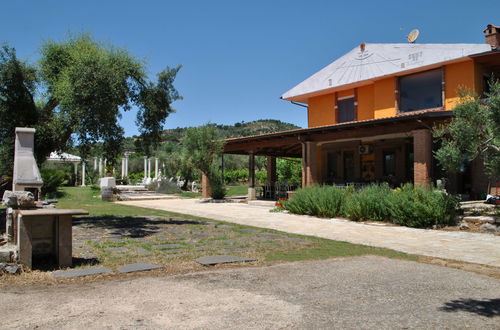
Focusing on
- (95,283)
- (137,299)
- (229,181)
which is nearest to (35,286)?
(95,283)

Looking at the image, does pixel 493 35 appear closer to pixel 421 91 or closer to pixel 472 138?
pixel 421 91

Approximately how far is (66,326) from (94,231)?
6.79 metres

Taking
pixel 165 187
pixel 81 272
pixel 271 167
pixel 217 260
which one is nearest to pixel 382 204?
pixel 217 260

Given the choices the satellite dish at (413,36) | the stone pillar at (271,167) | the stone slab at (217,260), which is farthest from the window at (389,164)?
the stone slab at (217,260)

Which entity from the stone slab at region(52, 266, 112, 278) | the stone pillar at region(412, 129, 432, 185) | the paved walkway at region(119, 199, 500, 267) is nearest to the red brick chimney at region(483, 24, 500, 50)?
the stone pillar at region(412, 129, 432, 185)

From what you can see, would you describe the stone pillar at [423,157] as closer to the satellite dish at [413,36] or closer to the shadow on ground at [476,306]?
the satellite dish at [413,36]

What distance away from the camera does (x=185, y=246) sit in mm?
7898

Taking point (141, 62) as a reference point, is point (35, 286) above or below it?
below

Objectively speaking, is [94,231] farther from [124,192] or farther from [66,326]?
[124,192]

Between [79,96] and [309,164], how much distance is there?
1073 centimetres

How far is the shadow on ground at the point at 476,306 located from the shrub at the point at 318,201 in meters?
9.95

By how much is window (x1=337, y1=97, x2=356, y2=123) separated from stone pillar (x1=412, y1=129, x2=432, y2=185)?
23.6 feet

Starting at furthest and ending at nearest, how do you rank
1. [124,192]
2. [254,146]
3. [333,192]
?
[124,192] → [254,146] → [333,192]

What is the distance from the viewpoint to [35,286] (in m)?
4.82
